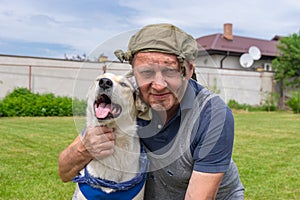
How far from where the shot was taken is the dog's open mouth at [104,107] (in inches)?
95.4

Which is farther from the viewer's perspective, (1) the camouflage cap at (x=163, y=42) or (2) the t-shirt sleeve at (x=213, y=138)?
(2) the t-shirt sleeve at (x=213, y=138)

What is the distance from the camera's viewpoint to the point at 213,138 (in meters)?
2.55

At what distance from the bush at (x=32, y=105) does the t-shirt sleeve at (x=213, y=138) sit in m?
15.3

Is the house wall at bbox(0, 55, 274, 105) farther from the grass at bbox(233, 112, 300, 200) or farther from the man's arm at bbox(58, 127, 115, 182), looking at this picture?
the grass at bbox(233, 112, 300, 200)

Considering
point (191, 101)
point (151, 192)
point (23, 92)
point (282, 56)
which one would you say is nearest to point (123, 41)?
point (191, 101)

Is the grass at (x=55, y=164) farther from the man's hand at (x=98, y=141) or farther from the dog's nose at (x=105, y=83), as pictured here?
the dog's nose at (x=105, y=83)

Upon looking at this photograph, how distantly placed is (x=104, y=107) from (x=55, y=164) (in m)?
5.03

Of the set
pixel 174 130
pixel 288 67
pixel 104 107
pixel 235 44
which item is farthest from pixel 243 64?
pixel 104 107

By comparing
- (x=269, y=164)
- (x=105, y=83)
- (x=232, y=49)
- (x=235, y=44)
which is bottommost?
(x=269, y=164)

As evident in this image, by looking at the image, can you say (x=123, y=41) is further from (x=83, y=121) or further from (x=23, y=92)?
(x=23, y=92)

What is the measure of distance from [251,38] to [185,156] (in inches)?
1433

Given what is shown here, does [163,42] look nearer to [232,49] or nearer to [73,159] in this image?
[73,159]

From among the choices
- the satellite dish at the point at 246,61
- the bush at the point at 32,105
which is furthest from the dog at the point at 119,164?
the satellite dish at the point at 246,61

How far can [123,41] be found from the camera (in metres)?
2.48
